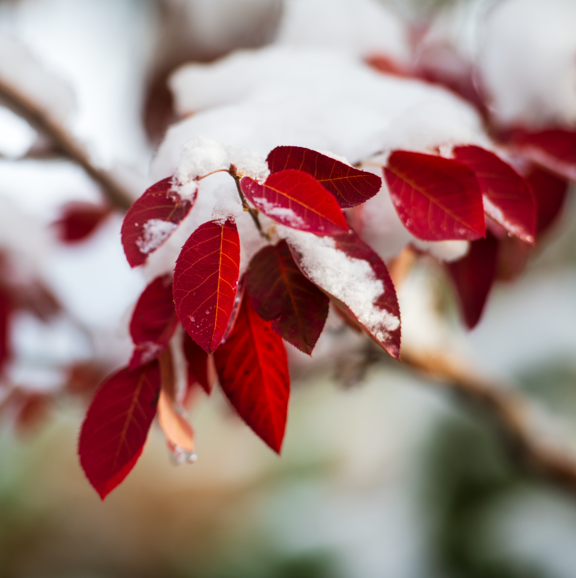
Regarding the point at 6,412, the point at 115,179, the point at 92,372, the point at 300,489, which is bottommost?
the point at 300,489

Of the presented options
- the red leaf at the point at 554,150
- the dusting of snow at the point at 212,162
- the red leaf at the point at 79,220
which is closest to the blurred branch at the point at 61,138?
the red leaf at the point at 79,220

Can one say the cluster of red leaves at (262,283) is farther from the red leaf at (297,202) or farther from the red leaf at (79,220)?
the red leaf at (79,220)

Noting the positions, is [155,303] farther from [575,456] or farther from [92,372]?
[575,456]

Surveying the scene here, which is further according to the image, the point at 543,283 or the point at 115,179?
the point at 543,283

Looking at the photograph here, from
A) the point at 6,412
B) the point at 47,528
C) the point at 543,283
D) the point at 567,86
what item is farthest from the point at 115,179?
the point at 47,528

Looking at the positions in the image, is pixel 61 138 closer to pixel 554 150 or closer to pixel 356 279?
pixel 356 279

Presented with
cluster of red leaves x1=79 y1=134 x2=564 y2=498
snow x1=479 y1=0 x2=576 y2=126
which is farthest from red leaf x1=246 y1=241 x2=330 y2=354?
snow x1=479 y1=0 x2=576 y2=126

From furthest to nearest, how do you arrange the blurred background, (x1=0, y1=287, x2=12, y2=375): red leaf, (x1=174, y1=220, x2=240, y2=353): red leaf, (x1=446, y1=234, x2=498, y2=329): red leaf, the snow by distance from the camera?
1. the blurred background
2. (x1=0, y1=287, x2=12, y2=375): red leaf
3. the snow
4. (x1=446, y1=234, x2=498, y2=329): red leaf
5. (x1=174, y1=220, x2=240, y2=353): red leaf

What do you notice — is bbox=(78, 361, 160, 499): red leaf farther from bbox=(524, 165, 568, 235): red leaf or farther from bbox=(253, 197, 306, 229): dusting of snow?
bbox=(524, 165, 568, 235): red leaf

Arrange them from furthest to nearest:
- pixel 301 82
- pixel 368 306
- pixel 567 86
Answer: pixel 567 86
pixel 301 82
pixel 368 306
